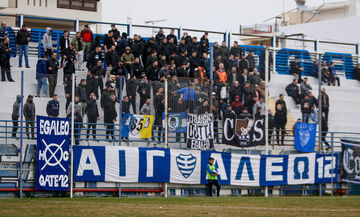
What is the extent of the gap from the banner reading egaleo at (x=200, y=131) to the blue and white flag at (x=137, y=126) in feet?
4.76

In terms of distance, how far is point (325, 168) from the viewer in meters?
28.1

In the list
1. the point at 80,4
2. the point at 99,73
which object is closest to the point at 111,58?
the point at 99,73

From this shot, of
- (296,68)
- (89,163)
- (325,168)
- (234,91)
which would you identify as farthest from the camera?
(296,68)

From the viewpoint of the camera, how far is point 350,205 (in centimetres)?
1980

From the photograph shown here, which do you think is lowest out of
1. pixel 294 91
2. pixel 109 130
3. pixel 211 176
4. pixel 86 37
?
pixel 211 176

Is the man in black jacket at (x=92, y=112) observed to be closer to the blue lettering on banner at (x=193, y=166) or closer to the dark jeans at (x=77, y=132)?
the dark jeans at (x=77, y=132)

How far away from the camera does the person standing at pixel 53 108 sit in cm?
2334

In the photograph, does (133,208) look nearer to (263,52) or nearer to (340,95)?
(263,52)

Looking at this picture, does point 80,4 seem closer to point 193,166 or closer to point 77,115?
point 193,166

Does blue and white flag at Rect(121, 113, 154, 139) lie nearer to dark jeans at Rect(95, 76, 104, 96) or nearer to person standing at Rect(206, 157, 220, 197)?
dark jeans at Rect(95, 76, 104, 96)

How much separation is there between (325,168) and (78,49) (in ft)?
36.1

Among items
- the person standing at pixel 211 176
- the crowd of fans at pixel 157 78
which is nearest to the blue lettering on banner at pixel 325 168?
the crowd of fans at pixel 157 78

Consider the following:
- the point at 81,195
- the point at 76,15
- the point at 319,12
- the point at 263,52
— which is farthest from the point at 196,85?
the point at 319,12

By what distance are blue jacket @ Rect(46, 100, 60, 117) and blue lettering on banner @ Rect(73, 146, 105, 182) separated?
4.16 ft
